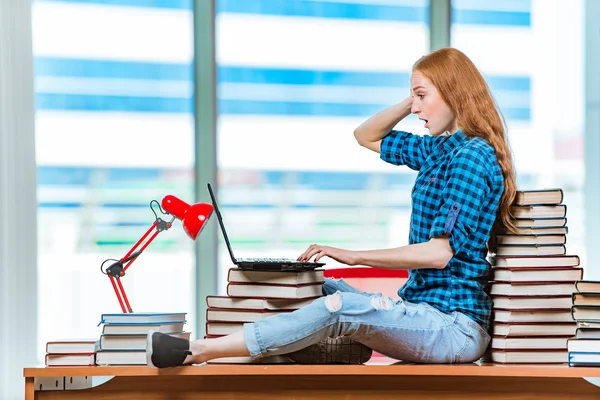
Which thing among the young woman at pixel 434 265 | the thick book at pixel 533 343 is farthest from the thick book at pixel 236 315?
the thick book at pixel 533 343

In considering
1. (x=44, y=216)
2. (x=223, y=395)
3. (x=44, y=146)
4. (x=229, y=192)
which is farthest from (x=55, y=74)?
(x=223, y=395)

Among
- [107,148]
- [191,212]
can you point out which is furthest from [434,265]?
[107,148]

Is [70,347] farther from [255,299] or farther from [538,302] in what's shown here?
[538,302]

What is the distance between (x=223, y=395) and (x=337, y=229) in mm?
2232

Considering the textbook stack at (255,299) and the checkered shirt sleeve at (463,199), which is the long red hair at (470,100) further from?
the textbook stack at (255,299)

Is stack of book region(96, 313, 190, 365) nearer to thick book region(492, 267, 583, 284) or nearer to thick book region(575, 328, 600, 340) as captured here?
thick book region(492, 267, 583, 284)

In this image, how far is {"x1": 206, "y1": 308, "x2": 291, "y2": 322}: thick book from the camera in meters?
1.86

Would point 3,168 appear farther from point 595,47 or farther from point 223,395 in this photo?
point 595,47

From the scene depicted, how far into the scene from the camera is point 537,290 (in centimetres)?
188

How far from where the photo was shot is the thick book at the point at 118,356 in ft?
6.02

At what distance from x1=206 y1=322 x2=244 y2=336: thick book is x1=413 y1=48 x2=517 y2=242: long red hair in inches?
28.9

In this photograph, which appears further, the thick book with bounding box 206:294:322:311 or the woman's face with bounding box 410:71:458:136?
the woman's face with bounding box 410:71:458:136

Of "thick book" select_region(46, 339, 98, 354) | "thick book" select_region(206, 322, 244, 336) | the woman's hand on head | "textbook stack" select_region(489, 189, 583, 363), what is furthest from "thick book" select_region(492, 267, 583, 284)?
"thick book" select_region(46, 339, 98, 354)

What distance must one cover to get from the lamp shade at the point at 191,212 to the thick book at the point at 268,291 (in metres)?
0.21
